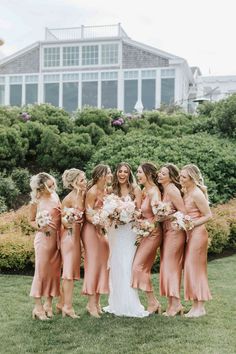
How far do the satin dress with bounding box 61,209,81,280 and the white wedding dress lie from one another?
1.37ft

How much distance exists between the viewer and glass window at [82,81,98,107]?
120ft

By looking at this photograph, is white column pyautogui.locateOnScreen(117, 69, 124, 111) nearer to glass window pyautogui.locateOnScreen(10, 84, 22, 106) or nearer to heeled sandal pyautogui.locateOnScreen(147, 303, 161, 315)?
glass window pyautogui.locateOnScreen(10, 84, 22, 106)

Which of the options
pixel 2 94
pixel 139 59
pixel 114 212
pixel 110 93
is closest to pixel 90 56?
pixel 110 93

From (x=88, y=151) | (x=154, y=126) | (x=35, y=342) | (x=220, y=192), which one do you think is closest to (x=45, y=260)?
(x=35, y=342)

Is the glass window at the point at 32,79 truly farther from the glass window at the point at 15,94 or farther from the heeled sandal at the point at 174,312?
the heeled sandal at the point at 174,312

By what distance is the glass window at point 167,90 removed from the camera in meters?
35.2

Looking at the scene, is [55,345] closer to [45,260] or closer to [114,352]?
[114,352]

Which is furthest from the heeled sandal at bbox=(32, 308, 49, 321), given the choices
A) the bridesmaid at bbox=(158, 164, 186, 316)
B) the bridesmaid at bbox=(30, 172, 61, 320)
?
the bridesmaid at bbox=(158, 164, 186, 316)

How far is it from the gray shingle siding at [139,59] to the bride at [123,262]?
29077 mm

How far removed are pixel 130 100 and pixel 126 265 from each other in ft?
95.7

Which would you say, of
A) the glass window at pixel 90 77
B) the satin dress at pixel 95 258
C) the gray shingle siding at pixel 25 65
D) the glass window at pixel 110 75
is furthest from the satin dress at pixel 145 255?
the gray shingle siding at pixel 25 65

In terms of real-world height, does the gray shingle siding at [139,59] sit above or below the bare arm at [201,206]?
above

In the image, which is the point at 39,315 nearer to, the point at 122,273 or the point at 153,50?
the point at 122,273

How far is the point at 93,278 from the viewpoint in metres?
7.19
